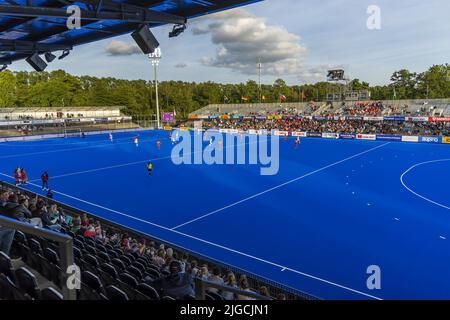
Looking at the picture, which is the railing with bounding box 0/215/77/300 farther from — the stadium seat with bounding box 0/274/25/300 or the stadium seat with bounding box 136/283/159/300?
the stadium seat with bounding box 136/283/159/300

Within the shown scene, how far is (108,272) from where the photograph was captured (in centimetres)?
625

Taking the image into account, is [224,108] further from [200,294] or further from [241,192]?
[200,294]

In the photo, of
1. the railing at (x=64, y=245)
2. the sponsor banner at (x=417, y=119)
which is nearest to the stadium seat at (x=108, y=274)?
the railing at (x=64, y=245)

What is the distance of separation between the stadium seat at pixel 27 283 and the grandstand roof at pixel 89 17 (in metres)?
4.34

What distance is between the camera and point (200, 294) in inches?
153

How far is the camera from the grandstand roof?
6.13m

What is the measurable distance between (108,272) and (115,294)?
2.04 m

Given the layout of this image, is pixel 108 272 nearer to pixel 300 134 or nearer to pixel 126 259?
pixel 126 259

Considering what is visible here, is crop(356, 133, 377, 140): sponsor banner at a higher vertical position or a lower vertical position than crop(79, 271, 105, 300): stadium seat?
lower

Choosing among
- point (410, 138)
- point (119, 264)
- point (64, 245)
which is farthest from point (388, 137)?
point (64, 245)

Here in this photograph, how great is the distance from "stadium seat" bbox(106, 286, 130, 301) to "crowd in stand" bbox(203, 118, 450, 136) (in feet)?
187

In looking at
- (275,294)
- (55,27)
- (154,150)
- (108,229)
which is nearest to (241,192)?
(108,229)

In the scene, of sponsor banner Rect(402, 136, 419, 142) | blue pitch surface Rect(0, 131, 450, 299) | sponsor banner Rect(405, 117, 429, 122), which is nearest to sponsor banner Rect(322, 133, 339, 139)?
sponsor banner Rect(402, 136, 419, 142)

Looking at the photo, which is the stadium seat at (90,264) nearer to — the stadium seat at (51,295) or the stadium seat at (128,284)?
the stadium seat at (128,284)
